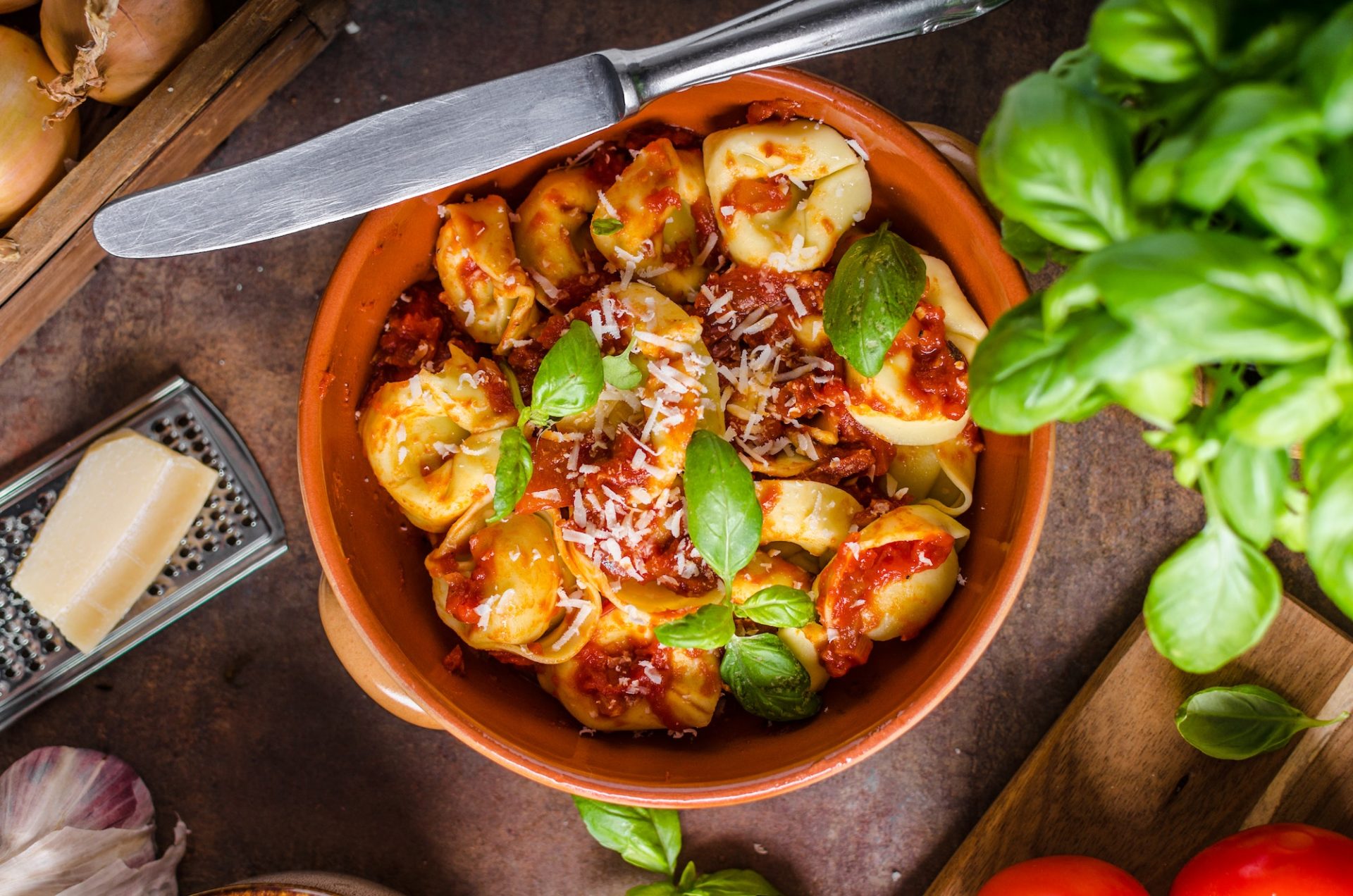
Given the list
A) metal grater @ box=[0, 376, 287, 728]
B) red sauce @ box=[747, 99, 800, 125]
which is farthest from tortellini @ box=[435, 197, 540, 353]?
metal grater @ box=[0, 376, 287, 728]

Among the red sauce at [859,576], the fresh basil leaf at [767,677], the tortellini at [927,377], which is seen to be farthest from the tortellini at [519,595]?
the tortellini at [927,377]

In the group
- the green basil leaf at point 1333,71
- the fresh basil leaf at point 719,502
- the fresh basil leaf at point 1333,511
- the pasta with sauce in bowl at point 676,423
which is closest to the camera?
the green basil leaf at point 1333,71

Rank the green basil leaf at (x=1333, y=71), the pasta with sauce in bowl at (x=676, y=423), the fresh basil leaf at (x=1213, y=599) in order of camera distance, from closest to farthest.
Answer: the green basil leaf at (x=1333, y=71)
the fresh basil leaf at (x=1213, y=599)
the pasta with sauce in bowl at (x=676, y=423)

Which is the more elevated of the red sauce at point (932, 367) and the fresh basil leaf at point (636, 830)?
the red sauce at point (932, 367)

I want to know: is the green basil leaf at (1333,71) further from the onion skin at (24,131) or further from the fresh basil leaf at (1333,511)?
the onion skin at (24,131)

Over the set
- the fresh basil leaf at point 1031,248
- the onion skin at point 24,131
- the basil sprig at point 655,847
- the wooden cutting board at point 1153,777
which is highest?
the onion skin at point 24,131

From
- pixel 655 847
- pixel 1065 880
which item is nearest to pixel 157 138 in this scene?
pixel 655 847

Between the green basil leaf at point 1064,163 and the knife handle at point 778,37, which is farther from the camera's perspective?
the knife handle at point 778,37

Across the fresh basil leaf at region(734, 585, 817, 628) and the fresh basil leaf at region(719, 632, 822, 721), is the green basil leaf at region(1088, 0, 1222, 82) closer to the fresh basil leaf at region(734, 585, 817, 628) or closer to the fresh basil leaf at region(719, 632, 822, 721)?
the fresh basil leaf at region(734, 585, 817, 628)
